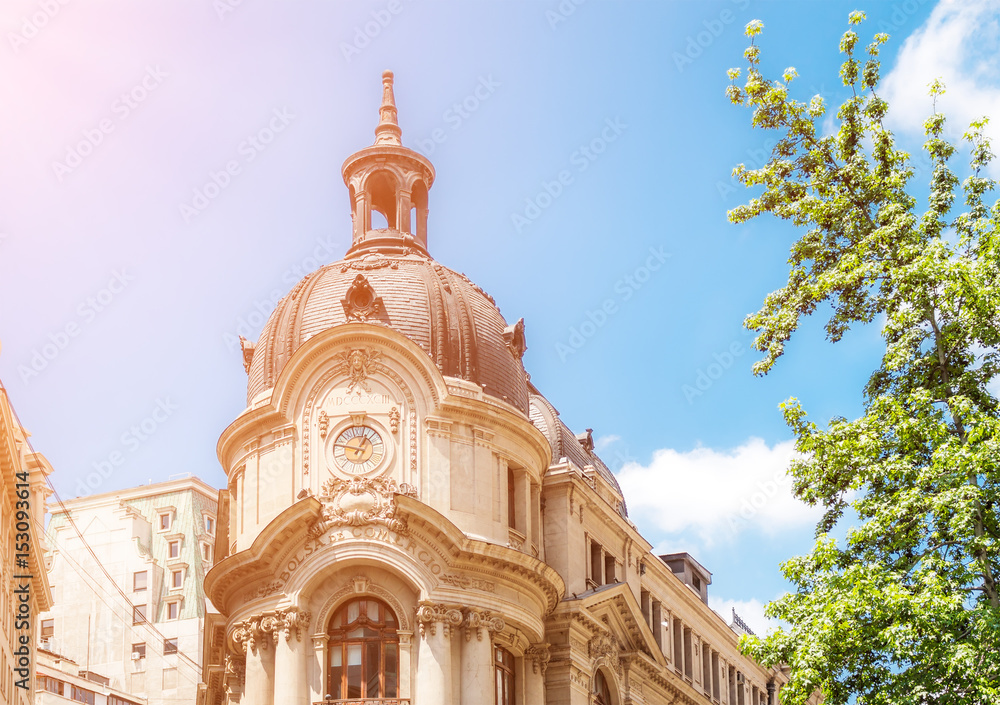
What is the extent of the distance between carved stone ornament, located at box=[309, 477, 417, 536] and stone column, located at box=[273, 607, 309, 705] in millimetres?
2730

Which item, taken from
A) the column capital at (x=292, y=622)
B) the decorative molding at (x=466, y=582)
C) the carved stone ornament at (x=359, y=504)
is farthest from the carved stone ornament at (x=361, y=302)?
the column capital at (x=292, y=622)

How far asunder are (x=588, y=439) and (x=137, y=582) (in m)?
47.6

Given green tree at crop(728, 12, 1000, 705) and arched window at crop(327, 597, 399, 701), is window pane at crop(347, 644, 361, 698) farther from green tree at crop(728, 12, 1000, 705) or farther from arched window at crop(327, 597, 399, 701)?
green tree at crop(728, 12, 1000, 705)

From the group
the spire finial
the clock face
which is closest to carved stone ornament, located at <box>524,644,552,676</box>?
the clock face

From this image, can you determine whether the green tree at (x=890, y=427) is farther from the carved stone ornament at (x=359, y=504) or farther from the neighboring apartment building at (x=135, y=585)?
the neighboring apartment building at (x=135, y=585)

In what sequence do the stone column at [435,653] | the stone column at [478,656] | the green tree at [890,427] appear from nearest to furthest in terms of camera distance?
1. the green tree at [890,427]
2. the stone column at [435,653]
3. the stone column at [478,656]

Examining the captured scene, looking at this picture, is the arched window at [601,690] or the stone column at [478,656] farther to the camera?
the arched window at [601,690]

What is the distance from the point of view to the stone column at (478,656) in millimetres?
43406

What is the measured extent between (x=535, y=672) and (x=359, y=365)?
11929mm

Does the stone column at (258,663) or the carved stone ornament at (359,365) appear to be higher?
the carved stone ornament at (359,365)

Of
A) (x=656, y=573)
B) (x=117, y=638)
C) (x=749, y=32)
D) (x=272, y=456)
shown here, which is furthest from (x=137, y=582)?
(x=749, y=32)

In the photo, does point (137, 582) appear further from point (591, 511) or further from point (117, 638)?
point (591, 511)

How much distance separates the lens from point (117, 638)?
95.1 m

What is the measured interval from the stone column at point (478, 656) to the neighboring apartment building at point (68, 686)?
44.7m
